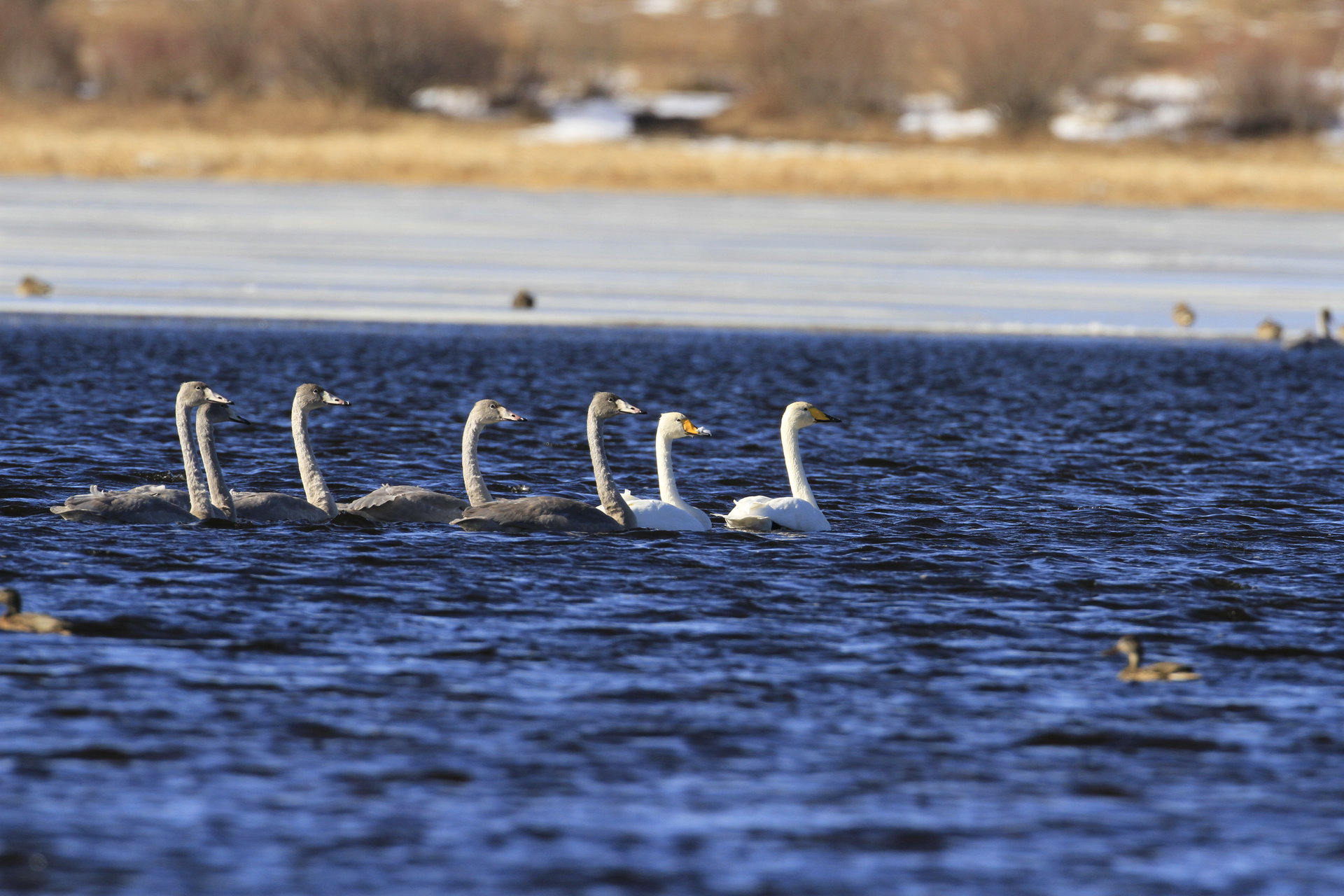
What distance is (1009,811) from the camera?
7273 mm

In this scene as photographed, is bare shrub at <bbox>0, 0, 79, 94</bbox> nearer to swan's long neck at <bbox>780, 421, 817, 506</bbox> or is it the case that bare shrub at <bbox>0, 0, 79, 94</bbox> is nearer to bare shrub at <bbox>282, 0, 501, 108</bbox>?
bare shrub at <bbox>282, 0, 501, 108</bbox>

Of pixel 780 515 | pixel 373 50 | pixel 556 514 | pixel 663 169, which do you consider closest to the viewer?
pixel 556 514

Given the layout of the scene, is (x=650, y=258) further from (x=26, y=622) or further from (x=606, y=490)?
(x=26, y=622)

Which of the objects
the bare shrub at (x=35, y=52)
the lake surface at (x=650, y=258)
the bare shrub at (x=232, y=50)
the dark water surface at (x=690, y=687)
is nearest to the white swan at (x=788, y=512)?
the dark water surface at (x=690, y=687)

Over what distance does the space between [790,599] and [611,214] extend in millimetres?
31127

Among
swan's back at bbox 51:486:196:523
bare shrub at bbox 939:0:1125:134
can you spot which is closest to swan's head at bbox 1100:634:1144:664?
swan's back at bbox 51:486:196:523

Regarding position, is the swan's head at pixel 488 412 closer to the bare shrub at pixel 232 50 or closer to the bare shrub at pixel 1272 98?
the bare shrub at pixel 1272 98

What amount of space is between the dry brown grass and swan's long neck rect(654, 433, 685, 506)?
33.1 m

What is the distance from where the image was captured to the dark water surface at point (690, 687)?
6754 millimetres

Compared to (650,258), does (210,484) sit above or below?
below

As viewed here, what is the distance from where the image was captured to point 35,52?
236 feet

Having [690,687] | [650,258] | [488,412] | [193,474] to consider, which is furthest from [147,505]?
[650,258]

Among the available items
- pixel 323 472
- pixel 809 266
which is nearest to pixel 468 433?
pixel 323 472

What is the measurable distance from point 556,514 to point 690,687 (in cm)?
352
